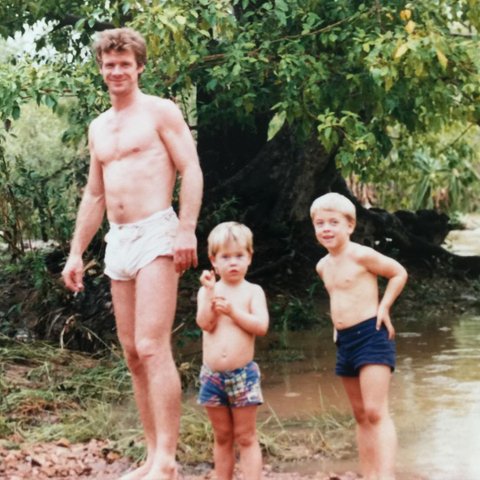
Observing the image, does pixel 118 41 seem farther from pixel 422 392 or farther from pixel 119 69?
pixel 422 392

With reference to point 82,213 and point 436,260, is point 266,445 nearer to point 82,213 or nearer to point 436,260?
point 82,213

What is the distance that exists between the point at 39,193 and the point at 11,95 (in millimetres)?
2441

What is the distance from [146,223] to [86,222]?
1.74 ft

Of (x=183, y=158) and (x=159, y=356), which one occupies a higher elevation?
(x=183, y=158)

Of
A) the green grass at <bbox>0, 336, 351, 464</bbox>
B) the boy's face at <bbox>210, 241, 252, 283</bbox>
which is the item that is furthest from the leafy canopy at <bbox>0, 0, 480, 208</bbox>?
the boy's face at <bbox>210, 241, 252, 283</bbox>

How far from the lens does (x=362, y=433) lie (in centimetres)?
477

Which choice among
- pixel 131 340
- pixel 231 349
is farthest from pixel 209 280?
pixel 131 340

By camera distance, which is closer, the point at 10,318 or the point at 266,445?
the point at 266,445

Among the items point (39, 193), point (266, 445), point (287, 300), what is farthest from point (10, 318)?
point (266, 445)

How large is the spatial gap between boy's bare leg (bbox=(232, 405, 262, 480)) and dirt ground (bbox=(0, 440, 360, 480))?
0.87 m

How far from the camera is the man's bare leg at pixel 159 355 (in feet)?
15.3

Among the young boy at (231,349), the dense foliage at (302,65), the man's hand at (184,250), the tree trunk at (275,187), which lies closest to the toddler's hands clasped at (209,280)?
the young boy at (231,349)

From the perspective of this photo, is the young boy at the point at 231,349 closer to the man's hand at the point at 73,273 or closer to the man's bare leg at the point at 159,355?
the man's bare leg at the point at 159,355

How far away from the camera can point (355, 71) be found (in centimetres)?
806
